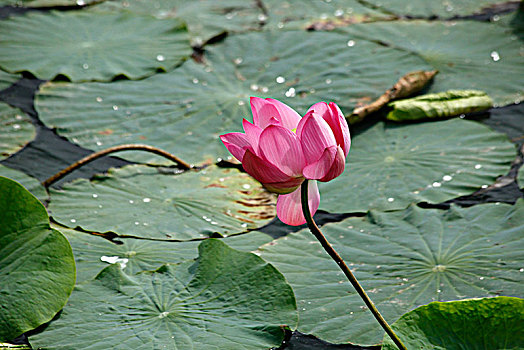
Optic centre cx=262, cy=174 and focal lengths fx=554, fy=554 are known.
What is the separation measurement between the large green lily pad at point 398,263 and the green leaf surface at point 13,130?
104 cm

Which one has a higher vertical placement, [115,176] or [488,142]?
[488,142]

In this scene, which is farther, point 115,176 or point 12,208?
point 115,176

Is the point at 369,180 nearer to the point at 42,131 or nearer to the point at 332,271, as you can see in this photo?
the point at 332,271

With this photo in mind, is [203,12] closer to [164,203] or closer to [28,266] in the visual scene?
[164,203]

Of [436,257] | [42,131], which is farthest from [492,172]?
[42,131]

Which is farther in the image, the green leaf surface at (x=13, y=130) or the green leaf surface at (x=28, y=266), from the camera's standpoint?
the green leaf surface at (x=13, y=130)

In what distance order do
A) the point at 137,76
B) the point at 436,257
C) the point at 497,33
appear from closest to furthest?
1. the point at 436,257
2. the point at 137,76
3. the point at 497,33

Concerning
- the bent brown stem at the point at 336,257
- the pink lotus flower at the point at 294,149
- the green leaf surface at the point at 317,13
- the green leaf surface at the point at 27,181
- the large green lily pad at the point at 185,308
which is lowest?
the green leaf surface at the point at 27,181

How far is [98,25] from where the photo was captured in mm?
2777

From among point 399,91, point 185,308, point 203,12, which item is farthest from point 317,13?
point 185,308

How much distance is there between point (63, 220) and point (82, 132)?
0.55 meters

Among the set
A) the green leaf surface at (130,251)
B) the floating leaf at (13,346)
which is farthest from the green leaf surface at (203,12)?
the floating leaf at (13,346)

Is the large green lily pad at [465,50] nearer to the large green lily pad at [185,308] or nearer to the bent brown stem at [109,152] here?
the bent brown stem at [109,152]

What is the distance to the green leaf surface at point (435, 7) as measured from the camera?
9.61 ft
